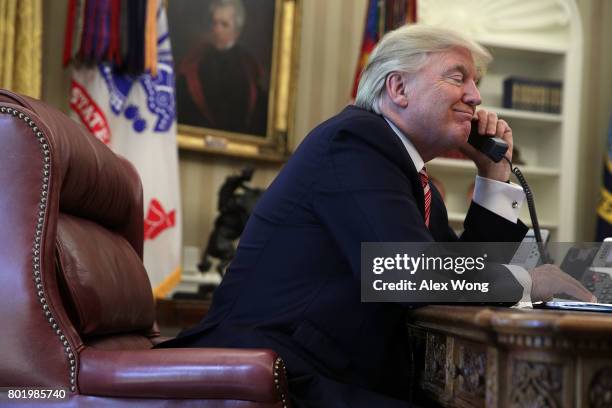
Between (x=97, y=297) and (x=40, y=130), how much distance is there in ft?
1.27

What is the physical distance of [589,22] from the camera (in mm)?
5773

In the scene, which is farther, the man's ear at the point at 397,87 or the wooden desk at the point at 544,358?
the man's ear at the point at 397,87

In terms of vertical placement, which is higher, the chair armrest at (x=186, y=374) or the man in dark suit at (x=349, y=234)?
the man in dark suit at (x=349, y=234)

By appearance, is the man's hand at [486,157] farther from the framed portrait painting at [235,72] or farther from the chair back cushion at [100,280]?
the framed portrait painting at [235,72]

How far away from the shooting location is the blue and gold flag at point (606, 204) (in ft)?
17.4

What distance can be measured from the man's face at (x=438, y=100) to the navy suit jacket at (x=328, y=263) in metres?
0.17

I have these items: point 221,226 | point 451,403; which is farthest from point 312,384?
point 221,226

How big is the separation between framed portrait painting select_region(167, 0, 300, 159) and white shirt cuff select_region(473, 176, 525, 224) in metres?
2.76

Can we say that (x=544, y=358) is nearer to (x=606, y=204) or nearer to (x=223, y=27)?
(x=223, y=27)

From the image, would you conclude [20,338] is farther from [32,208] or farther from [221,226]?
[221,226]

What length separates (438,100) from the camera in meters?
1.94

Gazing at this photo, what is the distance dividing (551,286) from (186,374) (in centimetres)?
73

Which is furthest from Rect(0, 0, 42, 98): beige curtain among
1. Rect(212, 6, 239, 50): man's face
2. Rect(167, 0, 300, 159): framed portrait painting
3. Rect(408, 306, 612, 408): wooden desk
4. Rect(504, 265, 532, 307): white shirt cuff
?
Rect(408, 306, 612, 408): wooden desk

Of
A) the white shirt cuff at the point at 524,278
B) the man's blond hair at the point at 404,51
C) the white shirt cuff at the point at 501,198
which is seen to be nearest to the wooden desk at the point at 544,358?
the white shirt cuff at the point at 524,278
